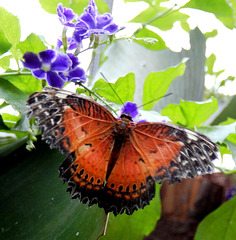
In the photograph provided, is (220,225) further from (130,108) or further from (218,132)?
(130,108)

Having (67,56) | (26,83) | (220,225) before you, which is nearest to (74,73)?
(67,56)

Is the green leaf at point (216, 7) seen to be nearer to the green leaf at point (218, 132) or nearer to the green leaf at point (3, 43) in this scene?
the green leaf at point (218, 132)

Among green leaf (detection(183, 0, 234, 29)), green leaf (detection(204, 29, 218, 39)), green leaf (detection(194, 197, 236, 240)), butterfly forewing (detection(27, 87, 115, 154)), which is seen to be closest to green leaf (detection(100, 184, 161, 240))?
green leaf (detection(194, 197, 236, 240))

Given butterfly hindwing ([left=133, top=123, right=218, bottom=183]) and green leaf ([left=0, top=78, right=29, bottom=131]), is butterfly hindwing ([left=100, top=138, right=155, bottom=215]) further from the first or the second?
green leaf ([left=0, top=78, right=29, bottom=131])

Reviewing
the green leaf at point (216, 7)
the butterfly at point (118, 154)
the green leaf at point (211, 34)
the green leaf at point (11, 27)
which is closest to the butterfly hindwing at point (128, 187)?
the butterfly at point (118, 154)

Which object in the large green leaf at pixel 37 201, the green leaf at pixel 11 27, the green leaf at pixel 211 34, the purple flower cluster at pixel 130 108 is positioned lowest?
the large green leaf at pixel 37 201

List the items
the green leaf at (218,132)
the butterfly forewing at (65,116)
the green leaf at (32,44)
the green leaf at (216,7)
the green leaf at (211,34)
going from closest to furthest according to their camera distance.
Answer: the butterfly forewing at (65,116), the green leaf at (32,44), the green leaf at (218,132), the green leaf at (216,7), the green leaf at (211,34)

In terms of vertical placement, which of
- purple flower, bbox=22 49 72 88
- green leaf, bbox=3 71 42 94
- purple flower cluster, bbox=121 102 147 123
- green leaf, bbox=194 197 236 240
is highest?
purple flower, bbox=22 49 72 88
